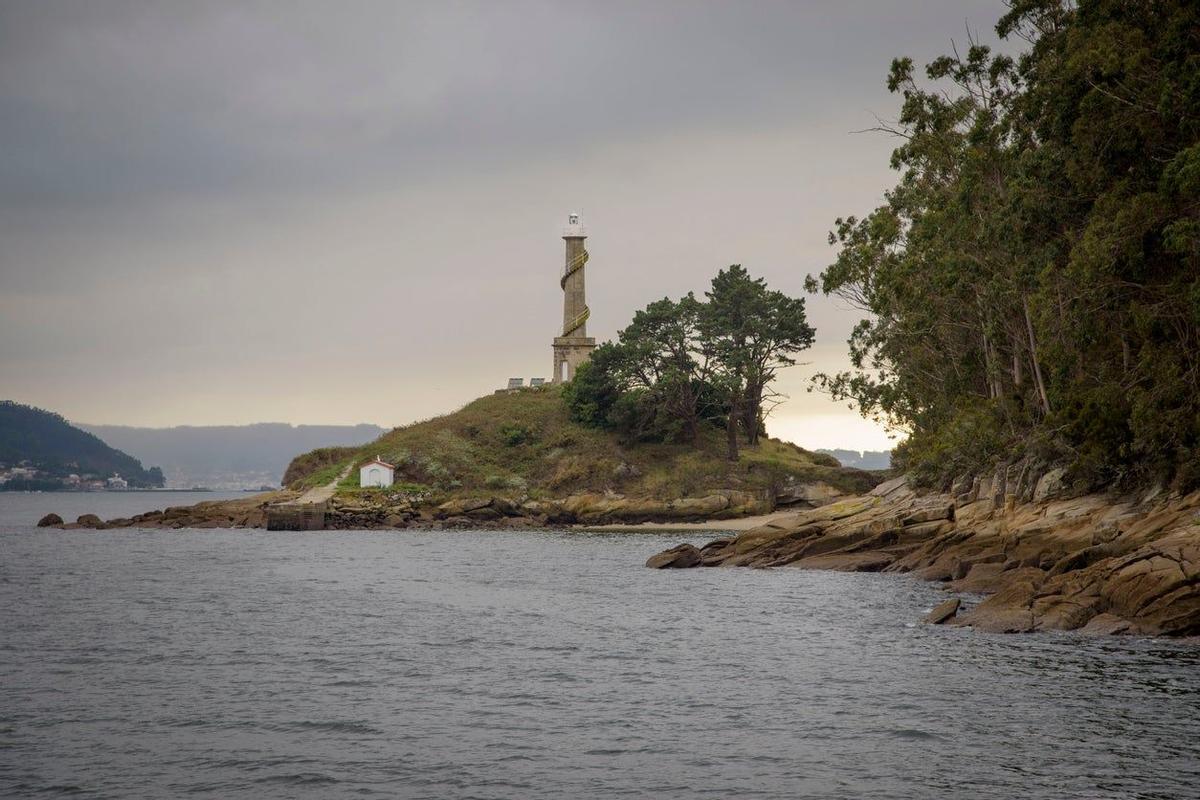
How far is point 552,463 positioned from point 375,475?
14182 millimetres

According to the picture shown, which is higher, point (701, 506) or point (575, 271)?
point (575, 271)

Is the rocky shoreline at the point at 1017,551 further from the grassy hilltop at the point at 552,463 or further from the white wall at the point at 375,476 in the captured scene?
the white wall at the point at 375,476

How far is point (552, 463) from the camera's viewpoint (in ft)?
325

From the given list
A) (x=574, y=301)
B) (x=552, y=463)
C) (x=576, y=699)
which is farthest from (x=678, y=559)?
(x=574, y=301)

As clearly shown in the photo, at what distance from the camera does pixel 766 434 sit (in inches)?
4227

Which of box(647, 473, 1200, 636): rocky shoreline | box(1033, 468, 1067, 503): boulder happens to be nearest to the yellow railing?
box(647, 473, 1200, 636): rocky shoreline

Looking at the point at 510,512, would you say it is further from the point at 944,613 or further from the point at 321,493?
the point at 944,613

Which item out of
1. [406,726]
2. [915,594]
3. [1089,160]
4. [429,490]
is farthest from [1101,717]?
[429,490]

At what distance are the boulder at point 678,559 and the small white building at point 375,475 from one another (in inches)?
1885

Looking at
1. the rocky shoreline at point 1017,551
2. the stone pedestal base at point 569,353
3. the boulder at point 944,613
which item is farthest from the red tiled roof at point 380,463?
the boulder at point 944,613

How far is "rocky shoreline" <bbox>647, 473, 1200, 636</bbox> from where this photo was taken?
2875 cm

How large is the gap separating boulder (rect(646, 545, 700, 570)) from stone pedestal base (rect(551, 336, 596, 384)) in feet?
197

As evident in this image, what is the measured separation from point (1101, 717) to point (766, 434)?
8675cm

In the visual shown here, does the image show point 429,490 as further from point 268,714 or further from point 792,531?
point 268,714
